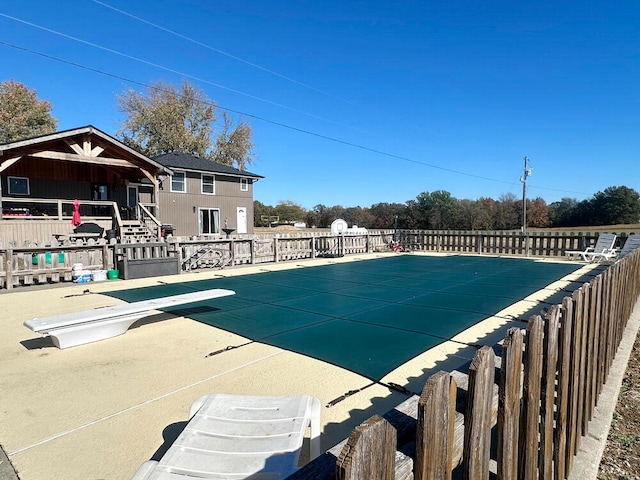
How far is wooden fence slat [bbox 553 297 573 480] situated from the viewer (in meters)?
1.84

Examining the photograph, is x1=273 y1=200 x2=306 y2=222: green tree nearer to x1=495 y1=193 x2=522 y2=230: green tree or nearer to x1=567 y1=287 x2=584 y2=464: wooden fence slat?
x1=495 y1=193 x2=522 y2=230: green tree

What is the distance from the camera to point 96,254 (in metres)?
9.97

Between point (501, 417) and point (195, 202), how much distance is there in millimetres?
23167

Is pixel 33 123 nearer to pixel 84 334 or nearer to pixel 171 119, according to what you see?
pixel 171 119

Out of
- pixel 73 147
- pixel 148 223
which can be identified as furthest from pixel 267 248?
pixel 73 147

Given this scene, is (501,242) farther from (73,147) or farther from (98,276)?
(73,147)

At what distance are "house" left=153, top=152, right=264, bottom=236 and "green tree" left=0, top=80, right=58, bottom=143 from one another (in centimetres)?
1650

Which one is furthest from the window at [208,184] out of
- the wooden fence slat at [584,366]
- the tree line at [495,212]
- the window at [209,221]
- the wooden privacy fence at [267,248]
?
the wooden fence slat at [584,366]

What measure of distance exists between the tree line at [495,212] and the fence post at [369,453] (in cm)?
3400

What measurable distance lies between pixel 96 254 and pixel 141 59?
11261 mm

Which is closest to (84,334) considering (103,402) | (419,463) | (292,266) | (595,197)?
(103,402)

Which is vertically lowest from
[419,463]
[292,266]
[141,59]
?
[292,266]

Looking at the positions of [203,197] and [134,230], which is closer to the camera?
[134,230]

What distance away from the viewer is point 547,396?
1731 mm
